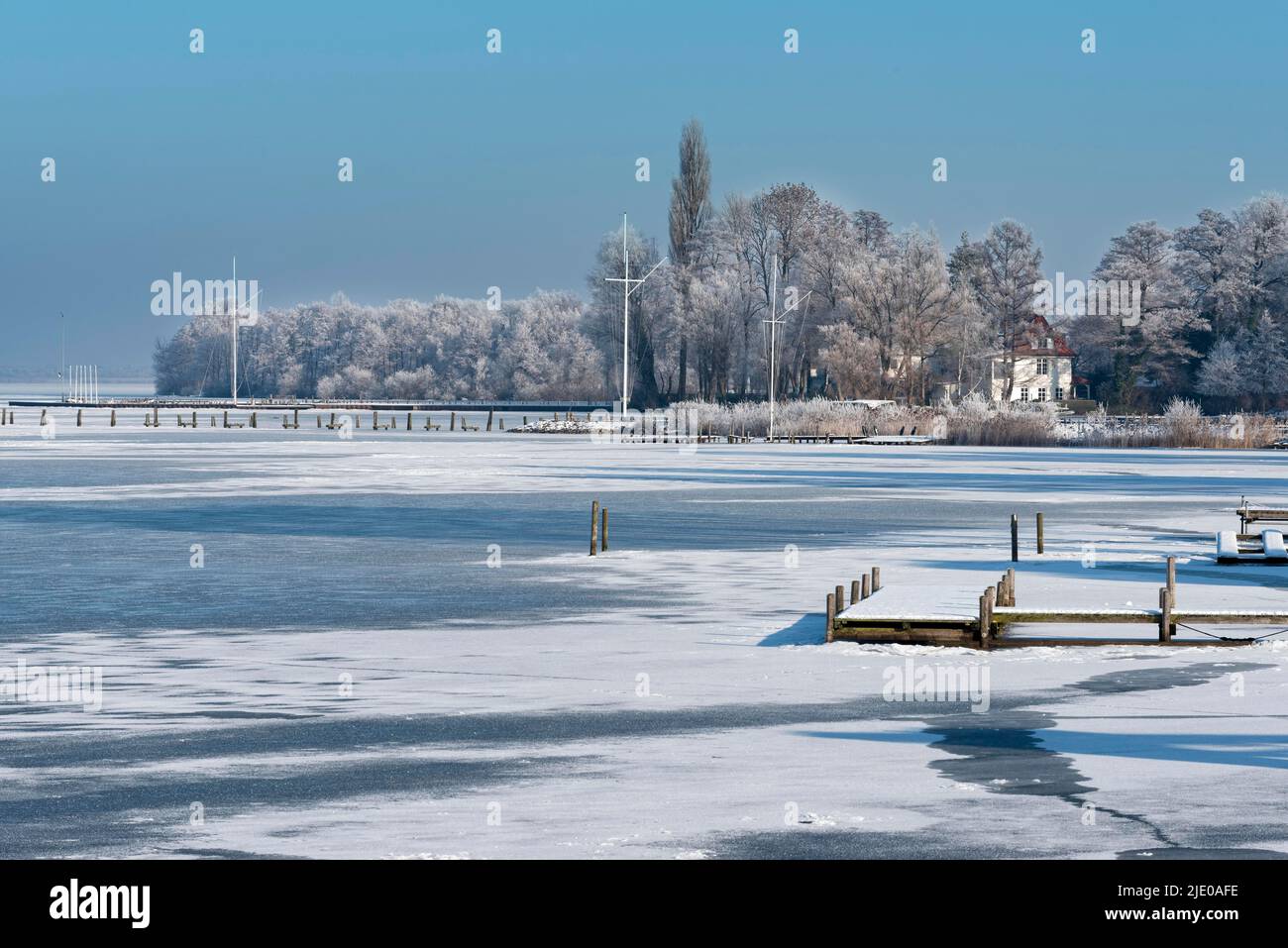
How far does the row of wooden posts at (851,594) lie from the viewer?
19.7 meters

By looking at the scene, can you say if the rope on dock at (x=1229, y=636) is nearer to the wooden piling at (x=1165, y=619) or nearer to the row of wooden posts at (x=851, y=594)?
the wooden piling at (x=1165, y=619)

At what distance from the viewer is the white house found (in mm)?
144250

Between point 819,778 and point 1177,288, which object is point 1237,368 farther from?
point 819,778

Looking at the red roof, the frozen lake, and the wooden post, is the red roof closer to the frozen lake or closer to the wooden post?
the frozen lake

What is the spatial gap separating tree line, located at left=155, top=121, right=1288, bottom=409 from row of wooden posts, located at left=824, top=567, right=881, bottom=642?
91099 mm

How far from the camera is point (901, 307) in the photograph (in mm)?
119625

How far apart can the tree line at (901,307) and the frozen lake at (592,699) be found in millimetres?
83046
